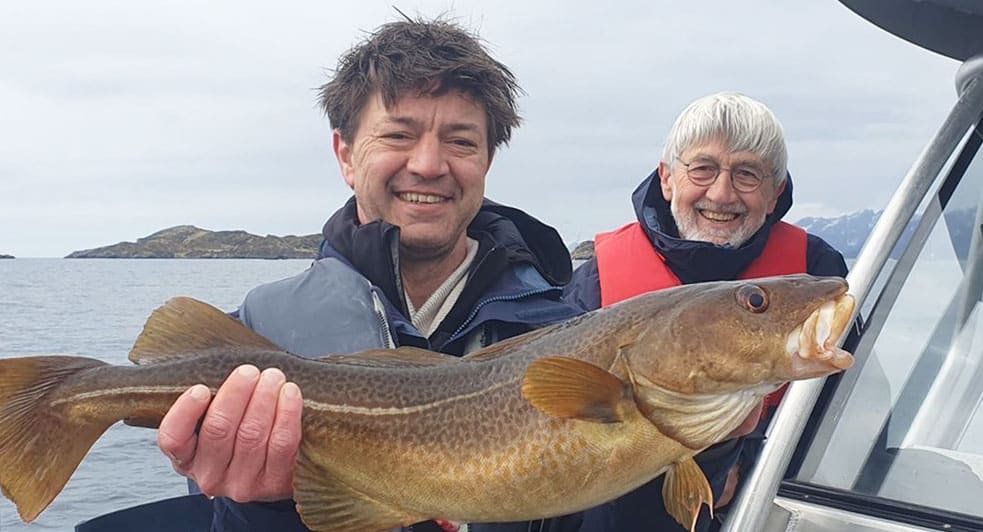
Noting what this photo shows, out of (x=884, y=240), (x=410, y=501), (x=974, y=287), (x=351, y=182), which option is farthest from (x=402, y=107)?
(x=974, y=287)

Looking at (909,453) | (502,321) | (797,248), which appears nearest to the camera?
(909,453)

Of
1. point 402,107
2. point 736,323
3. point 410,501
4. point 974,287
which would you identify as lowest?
point 410,501

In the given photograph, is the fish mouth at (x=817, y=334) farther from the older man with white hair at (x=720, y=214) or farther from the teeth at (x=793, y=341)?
the older man with white hair at (x=720, y=214)

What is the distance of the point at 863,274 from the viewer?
3.35 meters

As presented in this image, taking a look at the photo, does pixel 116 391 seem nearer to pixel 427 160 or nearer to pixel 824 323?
pixel 427 160

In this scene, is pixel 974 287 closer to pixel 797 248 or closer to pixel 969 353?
pixel 969 353

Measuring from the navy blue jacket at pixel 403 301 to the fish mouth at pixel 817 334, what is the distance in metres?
1.41

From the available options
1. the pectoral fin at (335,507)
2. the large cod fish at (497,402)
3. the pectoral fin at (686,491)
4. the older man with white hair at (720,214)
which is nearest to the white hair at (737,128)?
the older man with white hair at (720,214)

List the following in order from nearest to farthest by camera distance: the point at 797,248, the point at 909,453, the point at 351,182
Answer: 1. the point at 909,453
2. the point at 351,182
3. the point at 797,248

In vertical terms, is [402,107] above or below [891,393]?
above

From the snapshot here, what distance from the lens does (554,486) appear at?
2.64 m

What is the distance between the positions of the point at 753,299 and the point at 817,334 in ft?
0.69

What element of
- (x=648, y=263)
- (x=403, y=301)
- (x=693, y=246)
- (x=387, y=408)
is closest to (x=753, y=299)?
(x=387, y=408)

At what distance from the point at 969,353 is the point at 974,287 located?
0.96ft
